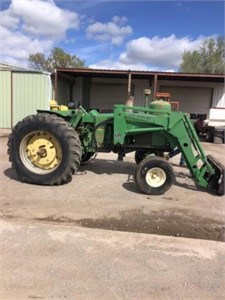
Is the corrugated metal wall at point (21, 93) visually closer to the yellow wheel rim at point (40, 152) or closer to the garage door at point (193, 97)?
the garage door at point (193, 97)

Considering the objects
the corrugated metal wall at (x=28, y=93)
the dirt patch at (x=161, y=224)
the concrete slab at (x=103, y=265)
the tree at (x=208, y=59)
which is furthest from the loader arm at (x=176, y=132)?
the tree at (x=208, y=59)

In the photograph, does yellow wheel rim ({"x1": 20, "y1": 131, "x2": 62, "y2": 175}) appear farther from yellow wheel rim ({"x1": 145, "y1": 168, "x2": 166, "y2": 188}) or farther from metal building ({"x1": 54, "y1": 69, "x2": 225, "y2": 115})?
Answer: metal building ({"x1": 54, "y1": 69, "x2": 225, "y2": 115})

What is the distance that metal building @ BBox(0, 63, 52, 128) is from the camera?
15250 mm

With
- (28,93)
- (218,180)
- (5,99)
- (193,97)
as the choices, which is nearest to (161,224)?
(218,180)

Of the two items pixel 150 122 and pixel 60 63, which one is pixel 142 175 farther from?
pixel 60 63

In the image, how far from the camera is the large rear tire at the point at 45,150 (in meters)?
5.66

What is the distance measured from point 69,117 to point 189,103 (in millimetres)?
14290

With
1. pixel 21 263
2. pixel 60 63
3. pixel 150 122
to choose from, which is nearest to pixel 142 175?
pixel 150 122

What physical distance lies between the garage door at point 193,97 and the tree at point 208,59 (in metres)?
16.2

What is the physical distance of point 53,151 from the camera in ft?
19.4

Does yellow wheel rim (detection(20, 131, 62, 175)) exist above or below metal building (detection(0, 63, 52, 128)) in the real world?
below

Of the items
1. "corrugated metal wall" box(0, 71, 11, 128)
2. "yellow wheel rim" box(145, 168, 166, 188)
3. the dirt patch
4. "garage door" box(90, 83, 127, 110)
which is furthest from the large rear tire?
"garage door" box(90, 83, 127, 110)

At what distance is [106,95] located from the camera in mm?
19906

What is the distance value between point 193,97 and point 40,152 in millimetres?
15064
